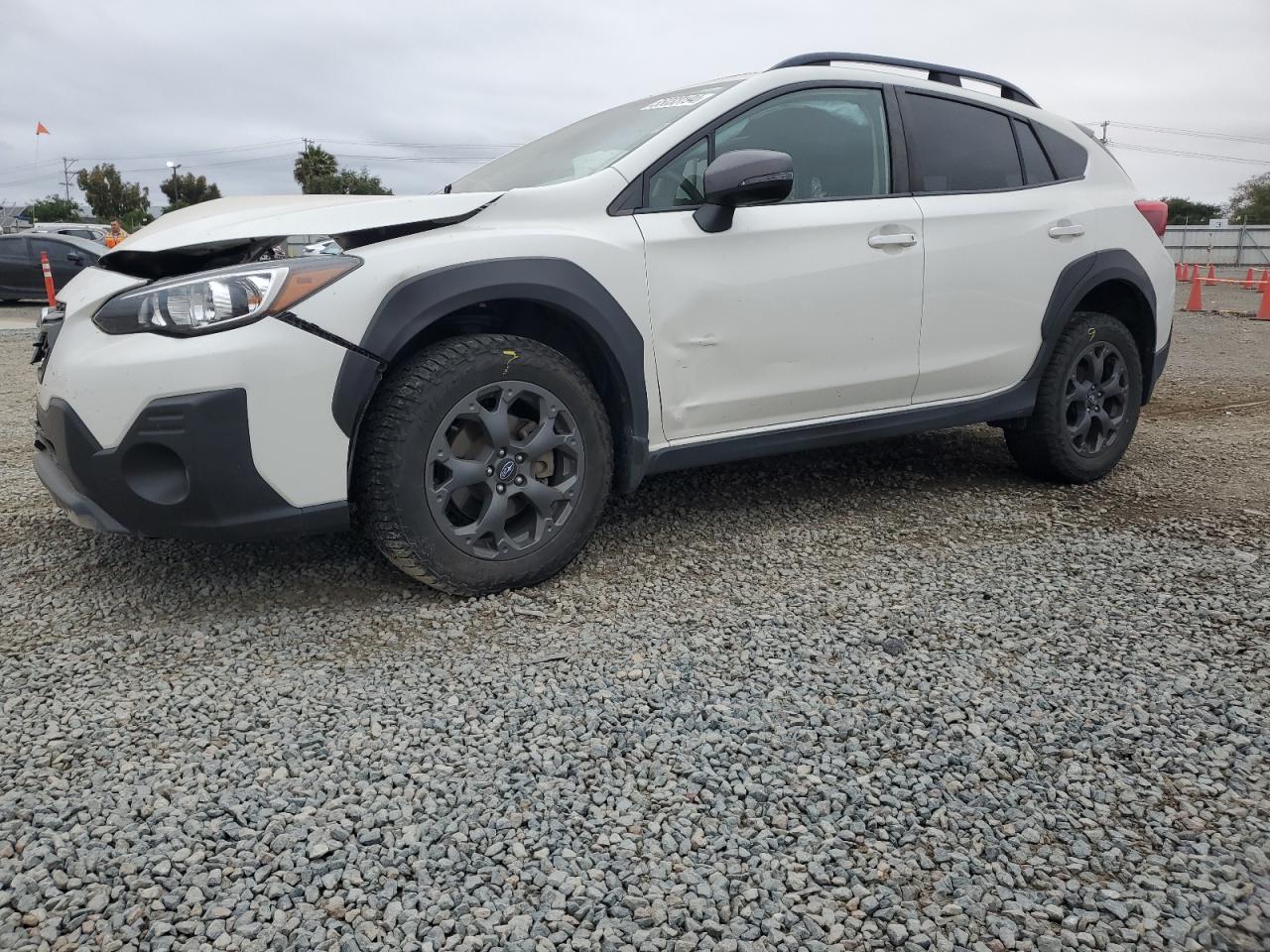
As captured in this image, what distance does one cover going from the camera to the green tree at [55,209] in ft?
247

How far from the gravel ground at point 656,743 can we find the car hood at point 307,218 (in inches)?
43.6

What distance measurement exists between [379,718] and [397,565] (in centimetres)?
66

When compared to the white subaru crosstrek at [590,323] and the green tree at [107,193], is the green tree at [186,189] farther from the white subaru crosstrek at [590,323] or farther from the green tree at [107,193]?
the white subaru crosstrek at [590,323]

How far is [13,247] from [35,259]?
1.09 ft

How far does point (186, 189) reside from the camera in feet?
222

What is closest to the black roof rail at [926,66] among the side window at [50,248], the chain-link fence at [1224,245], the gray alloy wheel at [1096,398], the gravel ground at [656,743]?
the gray alloy wheel at [1096,398]

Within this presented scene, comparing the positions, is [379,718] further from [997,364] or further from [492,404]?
[997,364]

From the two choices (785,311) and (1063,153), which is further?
(1063,153)

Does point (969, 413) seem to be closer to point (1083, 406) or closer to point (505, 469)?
point (1083, 406)

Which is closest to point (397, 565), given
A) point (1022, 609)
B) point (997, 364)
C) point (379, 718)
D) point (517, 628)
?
point (517, 628)

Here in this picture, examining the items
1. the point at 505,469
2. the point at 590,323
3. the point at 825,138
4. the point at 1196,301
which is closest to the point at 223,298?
the point at 505,469

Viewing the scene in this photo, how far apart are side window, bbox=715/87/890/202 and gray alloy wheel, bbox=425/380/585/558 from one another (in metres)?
1.17

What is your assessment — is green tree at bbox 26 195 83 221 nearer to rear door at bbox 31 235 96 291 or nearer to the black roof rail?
rear door at bbox 31 235 96 291

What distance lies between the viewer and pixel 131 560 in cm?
346
